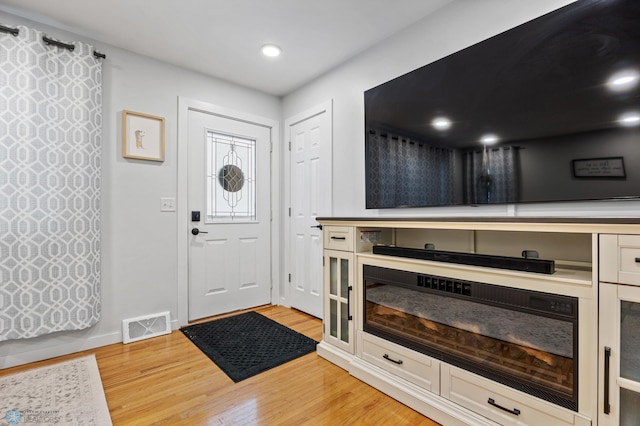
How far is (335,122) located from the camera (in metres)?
2.86

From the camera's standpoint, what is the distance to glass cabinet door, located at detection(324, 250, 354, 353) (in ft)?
6.81

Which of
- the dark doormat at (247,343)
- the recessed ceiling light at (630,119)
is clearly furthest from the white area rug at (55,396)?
the recessed ceiling light at (630,119)

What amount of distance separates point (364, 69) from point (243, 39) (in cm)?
101

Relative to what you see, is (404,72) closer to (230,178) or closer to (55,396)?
(230,178)

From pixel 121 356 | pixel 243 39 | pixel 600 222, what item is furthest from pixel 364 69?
pixel 121 356

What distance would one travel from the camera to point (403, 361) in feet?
5.69

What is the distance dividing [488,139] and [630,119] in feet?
1.87

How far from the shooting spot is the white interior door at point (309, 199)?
9.80 feet

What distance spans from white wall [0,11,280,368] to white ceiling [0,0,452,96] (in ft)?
0.64

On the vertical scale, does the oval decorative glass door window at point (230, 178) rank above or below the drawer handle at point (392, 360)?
above

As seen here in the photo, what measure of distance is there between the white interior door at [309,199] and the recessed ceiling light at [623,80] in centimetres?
197

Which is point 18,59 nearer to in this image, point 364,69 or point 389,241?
point 364,69

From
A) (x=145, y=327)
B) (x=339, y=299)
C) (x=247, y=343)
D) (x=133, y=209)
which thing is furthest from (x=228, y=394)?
(x=133, y=209)

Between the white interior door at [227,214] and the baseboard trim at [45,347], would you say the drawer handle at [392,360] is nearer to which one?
the white interior door at [227,214]
